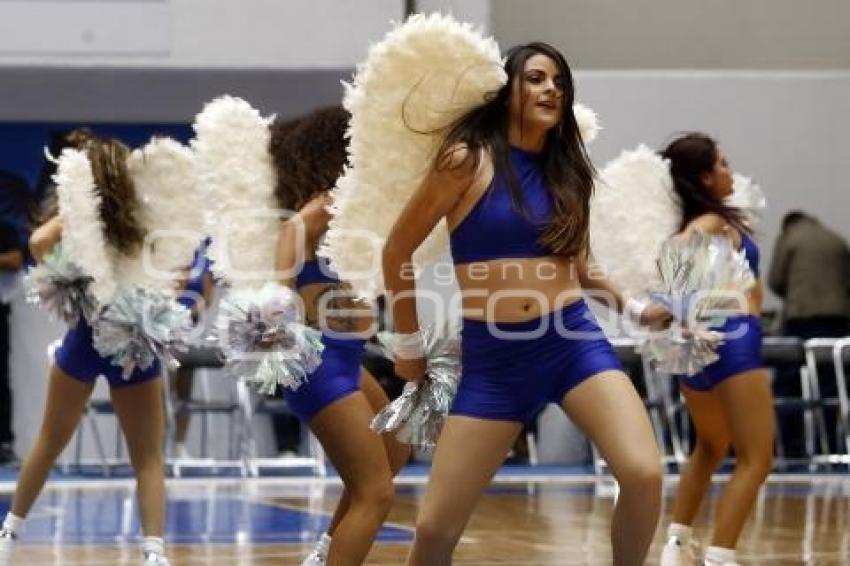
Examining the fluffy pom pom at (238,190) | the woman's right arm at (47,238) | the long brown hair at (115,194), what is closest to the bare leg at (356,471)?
the fluffy pom pom at (238,190)

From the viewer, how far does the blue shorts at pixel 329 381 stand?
618 centimetres

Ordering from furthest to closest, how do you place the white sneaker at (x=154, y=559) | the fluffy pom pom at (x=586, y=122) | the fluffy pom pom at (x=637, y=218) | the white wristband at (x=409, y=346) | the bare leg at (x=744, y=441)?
the fluffy pom pom at (x=637, y=218)
the bare leg at (x=744, y=441)
the white sneaker at (x=154, y=559)
the fluffy pom pom at (x=586, y=122)
the white wristband at (x=409, y=346)

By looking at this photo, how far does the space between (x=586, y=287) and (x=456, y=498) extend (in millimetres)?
1151

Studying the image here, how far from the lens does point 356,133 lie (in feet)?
18.4

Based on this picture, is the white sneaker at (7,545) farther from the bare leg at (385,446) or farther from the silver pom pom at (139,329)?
the bare leg at (385,446)

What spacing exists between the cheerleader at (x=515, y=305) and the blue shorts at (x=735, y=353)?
2182 mm

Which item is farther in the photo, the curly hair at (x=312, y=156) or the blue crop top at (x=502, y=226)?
the curly hair at (x=312, y=156)

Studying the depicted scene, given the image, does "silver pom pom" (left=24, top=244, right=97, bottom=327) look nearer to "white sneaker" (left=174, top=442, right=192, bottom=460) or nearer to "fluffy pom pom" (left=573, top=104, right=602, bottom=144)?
"fluffy pom pom" (left=573, top=104, right=602, bottom=144)

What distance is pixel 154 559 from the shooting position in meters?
7.06

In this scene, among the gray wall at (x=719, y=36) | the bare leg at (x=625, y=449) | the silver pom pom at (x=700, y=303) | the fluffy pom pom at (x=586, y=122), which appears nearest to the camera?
the bare leg at (x=625, y=449)

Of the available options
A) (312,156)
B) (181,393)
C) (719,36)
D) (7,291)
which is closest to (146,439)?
Result: (312,156)

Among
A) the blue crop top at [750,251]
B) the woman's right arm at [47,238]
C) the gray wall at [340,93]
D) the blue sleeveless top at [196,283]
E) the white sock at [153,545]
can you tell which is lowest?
the white sock at [153,545]

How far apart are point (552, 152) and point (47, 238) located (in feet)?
9.02

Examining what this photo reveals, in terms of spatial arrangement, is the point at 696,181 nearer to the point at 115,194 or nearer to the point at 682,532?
the point at 682,532
